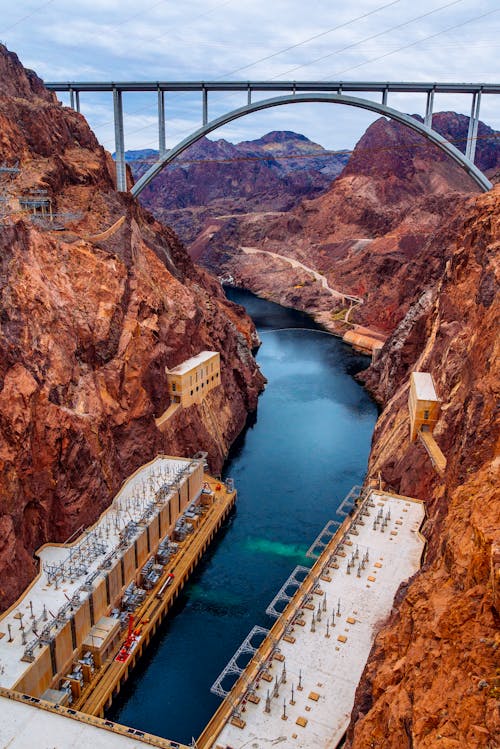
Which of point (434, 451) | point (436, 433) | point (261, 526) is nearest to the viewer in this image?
point (434, 451)

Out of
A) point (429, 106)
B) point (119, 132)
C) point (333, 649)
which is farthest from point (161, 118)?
point (333, 649)

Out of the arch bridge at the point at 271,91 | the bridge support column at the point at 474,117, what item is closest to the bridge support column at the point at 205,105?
the arch bridge at the point at 271,91

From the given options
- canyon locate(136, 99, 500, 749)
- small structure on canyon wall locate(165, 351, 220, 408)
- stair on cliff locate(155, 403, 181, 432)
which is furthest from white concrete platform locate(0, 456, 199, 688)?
canyon locate(136, 99, 500, 749)

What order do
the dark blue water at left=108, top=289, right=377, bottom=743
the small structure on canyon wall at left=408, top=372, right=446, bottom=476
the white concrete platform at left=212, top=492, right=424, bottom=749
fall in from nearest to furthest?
the white concrete platform at left=212, top=492, right=424, bottom=749 → the dark blue water at left=108, top=289, right=377, bottom=743 → the small structure on canyon wall at left=408, top=372, right=446, bottom=476

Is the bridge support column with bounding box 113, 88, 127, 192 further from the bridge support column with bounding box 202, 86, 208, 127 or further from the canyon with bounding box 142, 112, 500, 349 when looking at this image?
the canyon with bounding box 142, 112, 500, 349

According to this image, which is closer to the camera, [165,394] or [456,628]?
[456,628]

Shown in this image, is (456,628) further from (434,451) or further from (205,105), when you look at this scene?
(205,105)

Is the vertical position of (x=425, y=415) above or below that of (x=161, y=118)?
below
